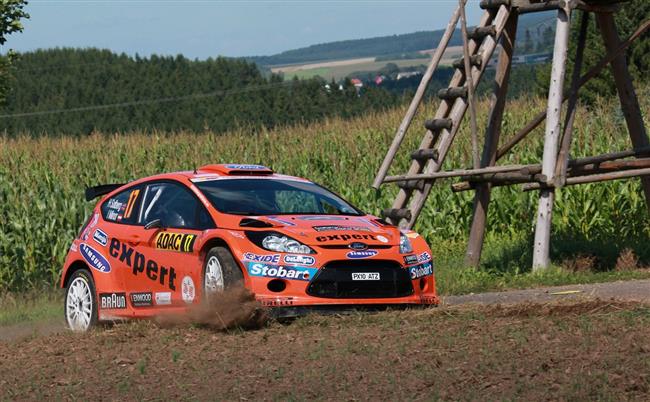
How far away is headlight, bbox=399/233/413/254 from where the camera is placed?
12.4 metres

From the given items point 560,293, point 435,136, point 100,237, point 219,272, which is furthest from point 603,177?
point 219,272

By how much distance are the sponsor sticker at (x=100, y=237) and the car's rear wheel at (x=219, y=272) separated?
6.57 ft

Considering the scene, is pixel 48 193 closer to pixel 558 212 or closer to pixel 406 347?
pixel 558 212

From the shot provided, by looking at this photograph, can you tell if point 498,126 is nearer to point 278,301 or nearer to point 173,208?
point 173,208

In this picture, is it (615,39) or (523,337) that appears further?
(615,39)

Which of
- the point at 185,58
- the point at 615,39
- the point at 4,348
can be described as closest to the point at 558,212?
the point at 615,39

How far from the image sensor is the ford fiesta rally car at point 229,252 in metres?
11.8

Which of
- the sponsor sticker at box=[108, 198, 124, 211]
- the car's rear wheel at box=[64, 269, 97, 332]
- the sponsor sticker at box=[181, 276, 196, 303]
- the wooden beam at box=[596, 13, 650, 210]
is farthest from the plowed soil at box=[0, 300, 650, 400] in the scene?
the wooden beam at box=[596, 13, 650, 210]

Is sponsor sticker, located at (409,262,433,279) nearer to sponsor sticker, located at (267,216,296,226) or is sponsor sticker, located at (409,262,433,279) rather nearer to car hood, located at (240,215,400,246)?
car hood, located at (240,215,400,246)

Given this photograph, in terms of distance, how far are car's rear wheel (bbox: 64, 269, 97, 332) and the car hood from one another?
2.28m

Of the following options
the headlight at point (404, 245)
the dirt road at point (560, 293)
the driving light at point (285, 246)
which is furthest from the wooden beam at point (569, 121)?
the driving light at point (285, 246)

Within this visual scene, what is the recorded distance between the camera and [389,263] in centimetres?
1218

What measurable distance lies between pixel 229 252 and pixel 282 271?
553 mm

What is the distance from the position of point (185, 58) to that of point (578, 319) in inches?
4417
